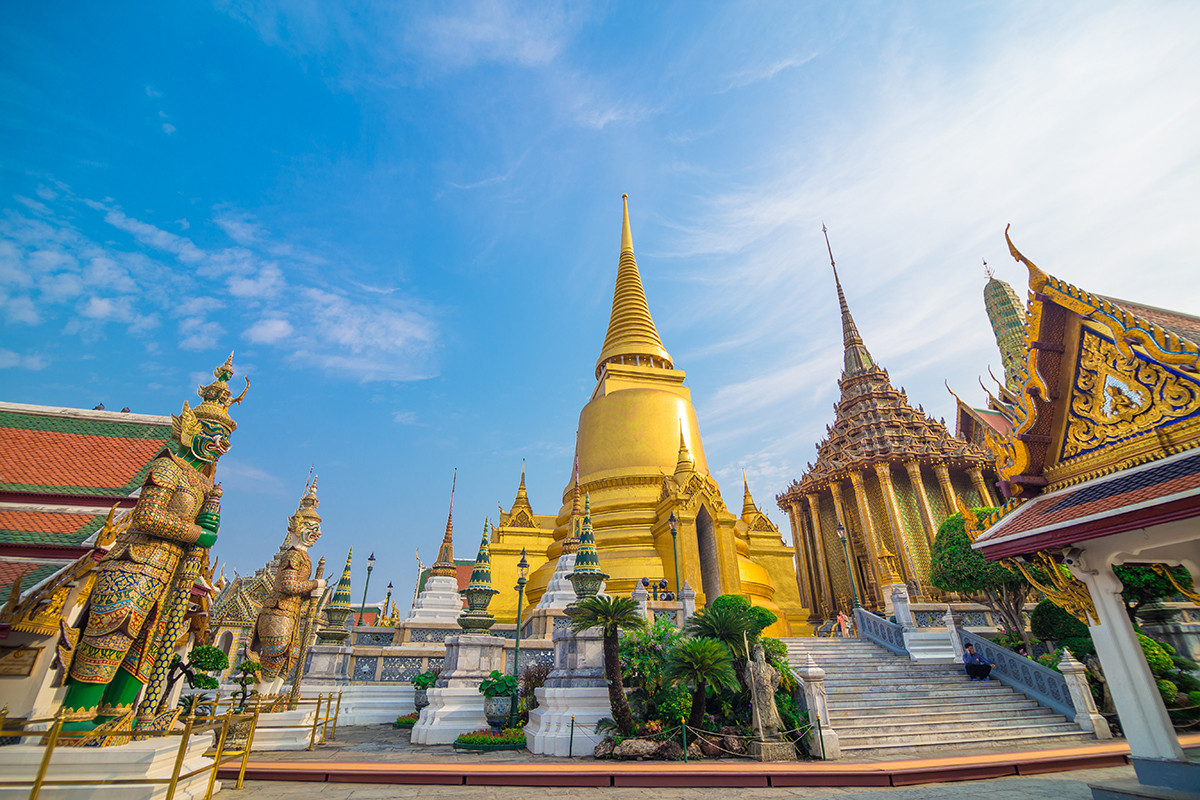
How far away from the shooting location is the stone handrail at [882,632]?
1403 cm

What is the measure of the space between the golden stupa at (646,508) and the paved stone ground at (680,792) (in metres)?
10.3

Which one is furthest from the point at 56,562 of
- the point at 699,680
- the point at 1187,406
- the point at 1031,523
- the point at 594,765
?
the point at 1187,406

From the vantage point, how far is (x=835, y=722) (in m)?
9.93

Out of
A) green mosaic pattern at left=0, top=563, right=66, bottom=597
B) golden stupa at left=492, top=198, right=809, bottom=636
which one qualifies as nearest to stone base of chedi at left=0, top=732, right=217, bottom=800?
green mosaic pattern at left=0, top=563, right=66, bottom=597

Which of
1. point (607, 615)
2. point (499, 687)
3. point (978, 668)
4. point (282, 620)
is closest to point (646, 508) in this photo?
point (499, 687)

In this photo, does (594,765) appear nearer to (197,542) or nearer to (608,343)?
(197,542)

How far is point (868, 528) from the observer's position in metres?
25.9

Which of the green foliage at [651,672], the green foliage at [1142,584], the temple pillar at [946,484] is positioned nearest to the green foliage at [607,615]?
the green foliage at [651,672]

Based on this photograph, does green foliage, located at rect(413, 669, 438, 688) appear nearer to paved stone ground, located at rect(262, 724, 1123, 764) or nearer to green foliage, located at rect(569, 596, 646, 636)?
paved stone ground, located at rect(262, 724, 1123, 764)

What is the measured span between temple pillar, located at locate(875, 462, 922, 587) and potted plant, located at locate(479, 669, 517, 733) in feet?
61.8

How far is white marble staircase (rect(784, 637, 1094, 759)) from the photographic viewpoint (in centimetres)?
943

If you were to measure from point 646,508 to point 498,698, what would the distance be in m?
9.99

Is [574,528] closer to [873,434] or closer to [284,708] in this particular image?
[284,708]

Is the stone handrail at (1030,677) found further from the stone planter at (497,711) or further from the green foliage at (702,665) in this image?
the stone planter at (497,711)
